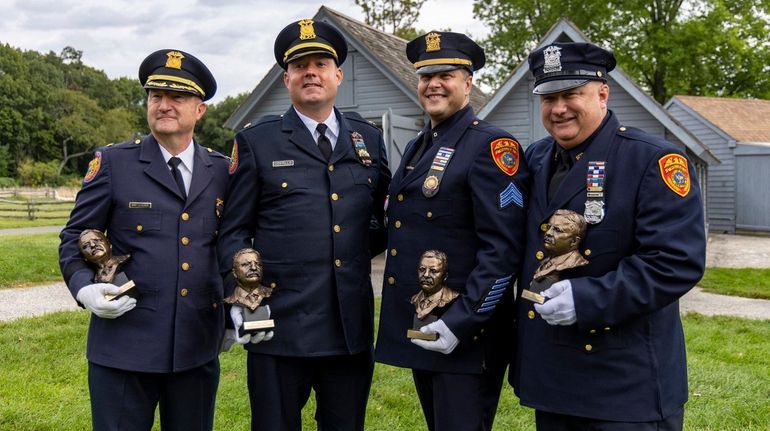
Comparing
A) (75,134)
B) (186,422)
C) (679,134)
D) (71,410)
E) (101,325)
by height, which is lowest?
(71,410)

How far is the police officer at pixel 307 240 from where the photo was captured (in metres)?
3.15

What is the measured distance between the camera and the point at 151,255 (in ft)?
10.1

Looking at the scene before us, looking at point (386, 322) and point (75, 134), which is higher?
point (75, 134)

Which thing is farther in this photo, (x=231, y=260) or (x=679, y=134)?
(x=679, y=134)

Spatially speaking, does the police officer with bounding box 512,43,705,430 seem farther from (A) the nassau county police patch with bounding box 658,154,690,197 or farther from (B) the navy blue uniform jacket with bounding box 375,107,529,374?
(B) the navy blue uniform jacket with bounding box 375,107,529,374

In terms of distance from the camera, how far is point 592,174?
260 centimetres

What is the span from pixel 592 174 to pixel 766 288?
8.68 metres

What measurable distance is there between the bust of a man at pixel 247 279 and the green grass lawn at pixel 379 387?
2.10 meters

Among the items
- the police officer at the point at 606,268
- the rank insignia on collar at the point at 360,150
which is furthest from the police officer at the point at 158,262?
the police officer at the point at 606,268

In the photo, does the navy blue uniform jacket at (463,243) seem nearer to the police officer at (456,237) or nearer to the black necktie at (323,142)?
the police officer at (456,237)

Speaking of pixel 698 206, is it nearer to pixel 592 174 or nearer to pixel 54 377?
pixel 592 174

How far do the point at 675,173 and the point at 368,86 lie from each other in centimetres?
1217

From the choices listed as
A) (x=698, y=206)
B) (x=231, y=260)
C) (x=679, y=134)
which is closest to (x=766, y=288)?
(x=679, y=134)

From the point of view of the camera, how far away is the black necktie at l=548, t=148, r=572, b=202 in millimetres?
2748
